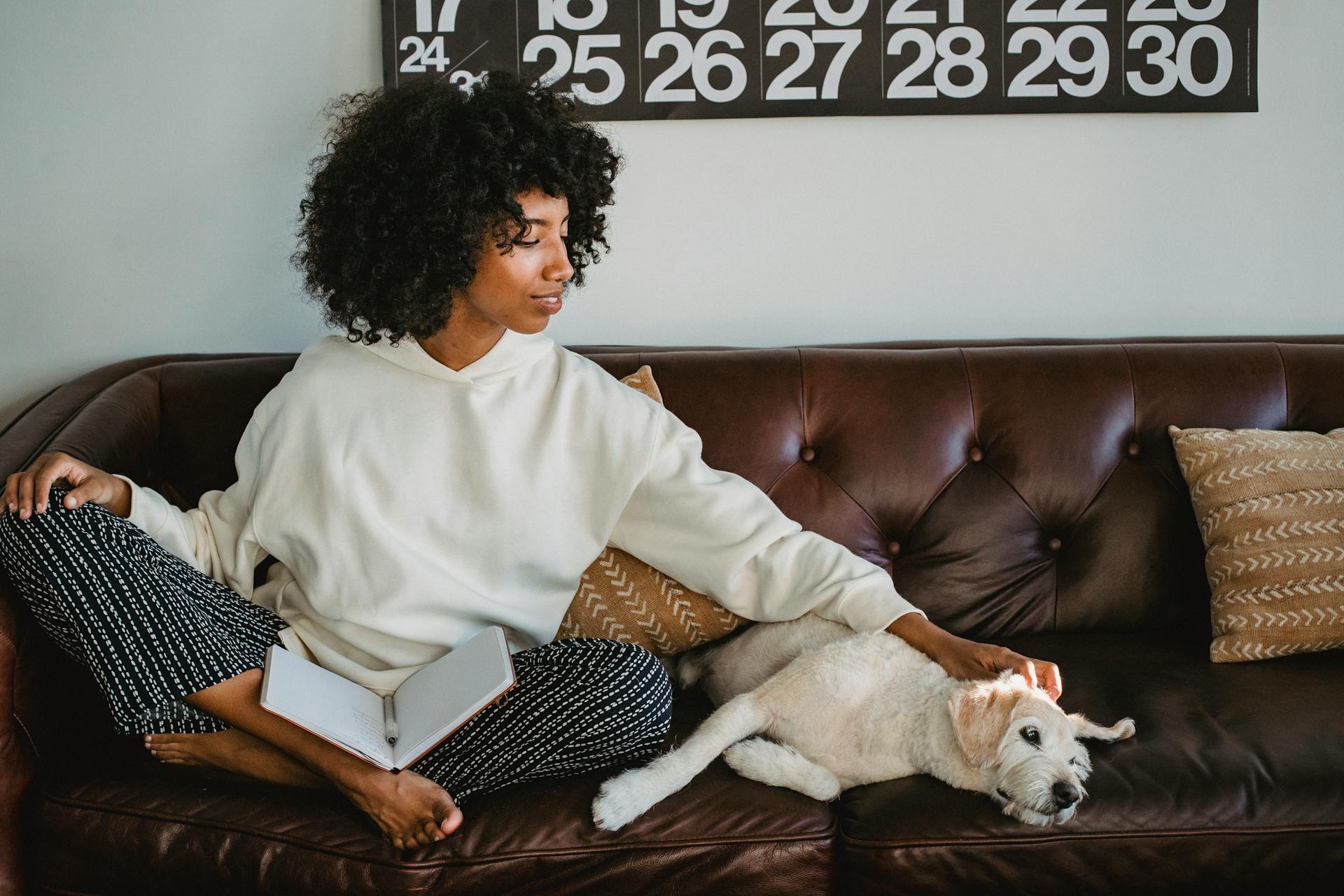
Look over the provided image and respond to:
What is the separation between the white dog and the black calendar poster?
117cm

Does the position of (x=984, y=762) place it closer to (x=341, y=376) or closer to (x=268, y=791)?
(x=268, y=791)

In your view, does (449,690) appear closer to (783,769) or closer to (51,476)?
(783,769)

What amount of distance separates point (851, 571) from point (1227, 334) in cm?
126

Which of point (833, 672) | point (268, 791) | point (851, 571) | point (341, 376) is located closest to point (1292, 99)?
point (851, 571)

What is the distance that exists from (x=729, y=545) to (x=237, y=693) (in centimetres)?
74

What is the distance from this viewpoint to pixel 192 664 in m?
1.23

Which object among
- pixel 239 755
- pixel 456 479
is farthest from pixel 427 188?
pixel 239 755

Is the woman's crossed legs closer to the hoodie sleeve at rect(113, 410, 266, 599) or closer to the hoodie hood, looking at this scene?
the hoodie sleeve at rect(113, 410, 266, 599)

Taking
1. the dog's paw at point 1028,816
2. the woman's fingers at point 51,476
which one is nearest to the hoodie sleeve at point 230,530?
the woman's fingers at point 51,476

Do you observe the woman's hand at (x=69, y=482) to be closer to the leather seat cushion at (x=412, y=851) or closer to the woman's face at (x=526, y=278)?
the leather seat cushion at (x=412, y=851)

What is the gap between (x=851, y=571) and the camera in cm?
154

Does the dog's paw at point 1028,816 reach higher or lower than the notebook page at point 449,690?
lower

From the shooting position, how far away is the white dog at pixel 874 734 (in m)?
1.21

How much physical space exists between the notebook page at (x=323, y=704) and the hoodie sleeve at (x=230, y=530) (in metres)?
0.22
